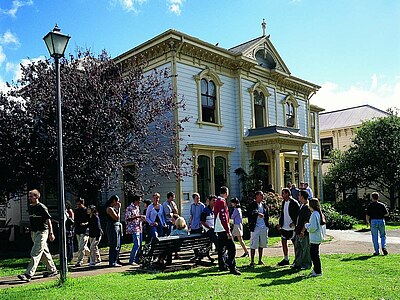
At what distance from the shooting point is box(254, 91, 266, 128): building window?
77.4ft

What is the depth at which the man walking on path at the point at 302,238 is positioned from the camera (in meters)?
9.45

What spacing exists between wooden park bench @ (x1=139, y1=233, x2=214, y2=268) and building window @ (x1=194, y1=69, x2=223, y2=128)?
31.9 feet

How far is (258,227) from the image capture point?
10539mm

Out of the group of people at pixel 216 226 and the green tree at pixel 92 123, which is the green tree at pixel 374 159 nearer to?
the green tree at pixel 92 123

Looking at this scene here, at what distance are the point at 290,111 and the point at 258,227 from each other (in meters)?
17.4

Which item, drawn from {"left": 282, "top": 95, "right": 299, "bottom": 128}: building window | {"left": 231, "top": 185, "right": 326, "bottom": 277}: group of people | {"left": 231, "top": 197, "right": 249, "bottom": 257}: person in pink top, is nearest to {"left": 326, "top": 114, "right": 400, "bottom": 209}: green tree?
{"left": 282, "top": 95, "right": 299, "bottom": 128}: building window

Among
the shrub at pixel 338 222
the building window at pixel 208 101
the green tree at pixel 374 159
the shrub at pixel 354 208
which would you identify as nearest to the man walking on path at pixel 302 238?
the building window at pixel 208 101

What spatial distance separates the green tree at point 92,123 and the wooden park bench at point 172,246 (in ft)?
17.4

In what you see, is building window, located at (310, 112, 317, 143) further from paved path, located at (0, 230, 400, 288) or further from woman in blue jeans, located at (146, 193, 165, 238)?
woman in blue jeans, located at (146, 193, 165, 238)

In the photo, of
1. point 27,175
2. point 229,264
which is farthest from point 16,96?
point 229,264

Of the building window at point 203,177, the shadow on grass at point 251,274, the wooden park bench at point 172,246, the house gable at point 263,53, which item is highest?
the house gable at point 263,53

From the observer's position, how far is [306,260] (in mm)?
9688

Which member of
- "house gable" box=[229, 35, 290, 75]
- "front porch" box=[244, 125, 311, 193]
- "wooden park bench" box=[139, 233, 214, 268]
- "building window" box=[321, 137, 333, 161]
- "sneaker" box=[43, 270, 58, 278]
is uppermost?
"house gable" box=[229, 35, 290, 75]

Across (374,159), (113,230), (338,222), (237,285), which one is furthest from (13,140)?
(374,159)
